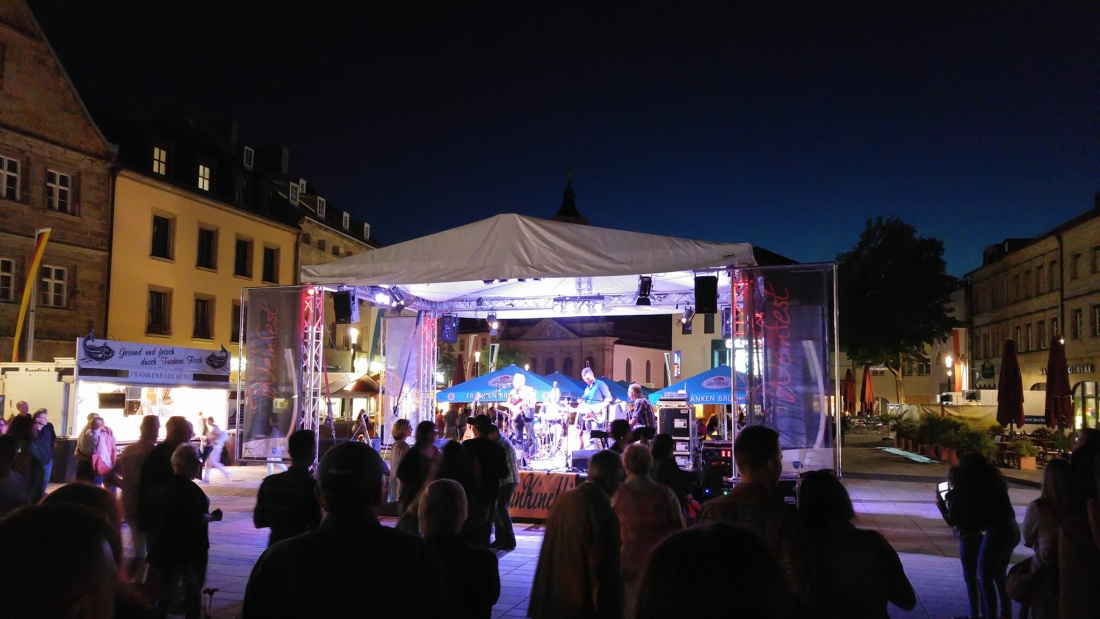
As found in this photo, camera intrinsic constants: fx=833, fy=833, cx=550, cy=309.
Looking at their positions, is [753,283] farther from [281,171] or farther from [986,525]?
[281,171]

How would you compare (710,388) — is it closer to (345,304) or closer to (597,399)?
(597,399)

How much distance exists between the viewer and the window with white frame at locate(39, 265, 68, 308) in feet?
83.8

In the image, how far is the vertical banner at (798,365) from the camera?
11094 millimetres

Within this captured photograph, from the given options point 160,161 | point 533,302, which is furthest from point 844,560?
point 160,161

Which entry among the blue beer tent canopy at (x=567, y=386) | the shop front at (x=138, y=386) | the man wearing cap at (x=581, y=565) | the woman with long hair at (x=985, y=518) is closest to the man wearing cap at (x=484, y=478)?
the man wearing cap at (x=581, y=565)

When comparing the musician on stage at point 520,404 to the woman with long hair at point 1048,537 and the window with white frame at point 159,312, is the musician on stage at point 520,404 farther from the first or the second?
the window with white frame at point 159,312

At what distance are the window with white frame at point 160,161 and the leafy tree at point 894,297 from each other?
110 feet

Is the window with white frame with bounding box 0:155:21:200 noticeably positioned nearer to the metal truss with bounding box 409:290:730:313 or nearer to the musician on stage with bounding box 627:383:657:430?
the metal truss with bounding box 409:290:730:313

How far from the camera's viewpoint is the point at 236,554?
33.1ft

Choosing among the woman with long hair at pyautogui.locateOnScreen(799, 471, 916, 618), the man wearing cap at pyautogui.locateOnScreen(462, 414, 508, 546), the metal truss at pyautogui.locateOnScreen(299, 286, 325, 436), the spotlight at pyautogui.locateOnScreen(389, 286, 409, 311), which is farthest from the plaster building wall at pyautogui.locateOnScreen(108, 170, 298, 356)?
the woman with long hair at pyautogui.locateOnScreen(799, 471, 916, 618)

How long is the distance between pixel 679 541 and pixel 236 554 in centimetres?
959

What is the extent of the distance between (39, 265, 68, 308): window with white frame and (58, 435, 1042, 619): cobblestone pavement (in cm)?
962

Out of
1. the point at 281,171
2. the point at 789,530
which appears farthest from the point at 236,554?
the point at 281,171

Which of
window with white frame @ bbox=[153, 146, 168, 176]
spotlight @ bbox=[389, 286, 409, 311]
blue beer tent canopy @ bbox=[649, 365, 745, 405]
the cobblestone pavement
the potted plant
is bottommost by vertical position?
the cobblestone pavement
